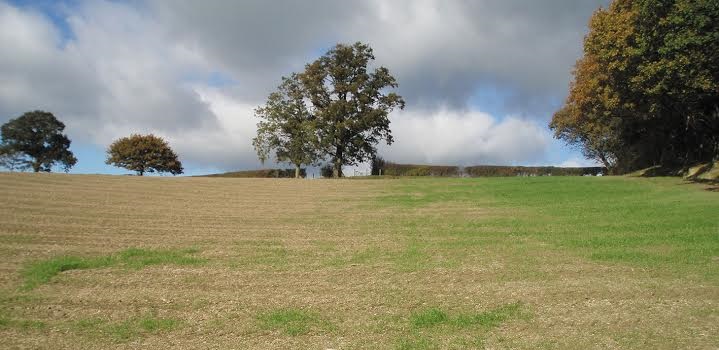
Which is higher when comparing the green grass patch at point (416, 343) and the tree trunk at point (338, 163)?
the tree trunk at point (338, 163)

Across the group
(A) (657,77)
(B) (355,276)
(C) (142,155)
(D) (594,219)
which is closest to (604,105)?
Result: (A) (657,77)

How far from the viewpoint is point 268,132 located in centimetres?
5184

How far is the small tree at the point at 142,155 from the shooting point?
7494 centimetres

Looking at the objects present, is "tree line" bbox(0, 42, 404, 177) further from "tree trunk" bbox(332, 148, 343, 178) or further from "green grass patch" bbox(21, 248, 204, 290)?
"green grass patch" bbox(21, 248, 204, 290)

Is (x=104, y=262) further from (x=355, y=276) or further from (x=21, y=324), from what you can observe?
(x=355, y=276)

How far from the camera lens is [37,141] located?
6825 cm

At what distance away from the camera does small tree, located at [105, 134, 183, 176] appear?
74938 millimetres

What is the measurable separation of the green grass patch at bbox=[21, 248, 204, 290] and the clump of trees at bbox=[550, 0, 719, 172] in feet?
73.5

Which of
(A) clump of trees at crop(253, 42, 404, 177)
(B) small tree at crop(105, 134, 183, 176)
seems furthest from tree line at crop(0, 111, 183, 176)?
(A) clump of trees at crop(253, 42, 404, 177)

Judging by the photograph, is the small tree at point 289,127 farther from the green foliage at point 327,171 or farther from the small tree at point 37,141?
the small tree at point 37,141

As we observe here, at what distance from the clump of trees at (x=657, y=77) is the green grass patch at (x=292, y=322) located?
21.7 metres

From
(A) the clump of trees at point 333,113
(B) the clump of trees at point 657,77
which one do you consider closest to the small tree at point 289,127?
(A) the clump of trees at point 333,113

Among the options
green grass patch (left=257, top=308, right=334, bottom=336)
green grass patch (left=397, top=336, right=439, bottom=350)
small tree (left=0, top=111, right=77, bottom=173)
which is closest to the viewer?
green grass patch (left=397, top=336, right=439, bottom=350)

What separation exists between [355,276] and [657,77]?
20569mm
